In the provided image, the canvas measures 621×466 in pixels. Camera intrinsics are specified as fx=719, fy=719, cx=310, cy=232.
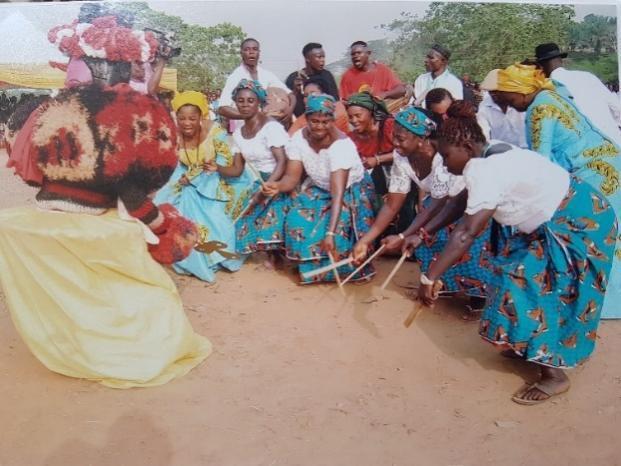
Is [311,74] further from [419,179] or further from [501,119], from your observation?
[501,119]

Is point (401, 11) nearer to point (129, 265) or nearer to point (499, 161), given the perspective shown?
point (499, 161)

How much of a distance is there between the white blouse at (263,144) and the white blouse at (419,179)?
23.2 inches

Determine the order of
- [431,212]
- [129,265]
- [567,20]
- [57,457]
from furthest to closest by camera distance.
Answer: [431,212] < [567,20] < [129,265] < [57,457]

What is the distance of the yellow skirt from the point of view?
3.09 meters

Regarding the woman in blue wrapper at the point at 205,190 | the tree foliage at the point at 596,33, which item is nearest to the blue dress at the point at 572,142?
the tree foliage at the point at 596,33

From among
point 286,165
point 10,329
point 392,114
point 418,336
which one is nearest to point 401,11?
point 392,114

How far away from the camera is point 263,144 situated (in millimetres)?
3754

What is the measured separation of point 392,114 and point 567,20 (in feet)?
3.21

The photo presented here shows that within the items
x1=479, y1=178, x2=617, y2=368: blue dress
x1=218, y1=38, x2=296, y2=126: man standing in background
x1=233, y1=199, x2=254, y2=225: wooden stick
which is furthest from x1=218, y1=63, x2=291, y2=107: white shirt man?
x1=479, y1=178, x2=617, y2=368: blue dress

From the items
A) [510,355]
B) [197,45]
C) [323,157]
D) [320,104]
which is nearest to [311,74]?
[320,104]

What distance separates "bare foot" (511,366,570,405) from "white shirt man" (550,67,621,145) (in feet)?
4.08

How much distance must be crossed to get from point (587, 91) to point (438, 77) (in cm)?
76

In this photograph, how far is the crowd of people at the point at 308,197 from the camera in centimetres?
306

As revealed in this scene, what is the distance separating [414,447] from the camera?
2.91m
